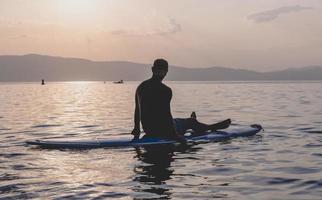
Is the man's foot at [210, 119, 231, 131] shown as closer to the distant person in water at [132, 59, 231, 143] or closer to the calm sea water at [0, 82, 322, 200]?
the calm sea water at [0, 82, 322, 200]

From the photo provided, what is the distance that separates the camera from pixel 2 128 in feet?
72.6

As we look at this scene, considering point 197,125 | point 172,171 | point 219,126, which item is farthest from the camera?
point 219,126

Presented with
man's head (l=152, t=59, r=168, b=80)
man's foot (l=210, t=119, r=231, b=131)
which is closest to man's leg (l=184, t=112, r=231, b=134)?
man's foot (l=210, t=119, r=231, b=131)

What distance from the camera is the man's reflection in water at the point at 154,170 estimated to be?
8531 millimetres

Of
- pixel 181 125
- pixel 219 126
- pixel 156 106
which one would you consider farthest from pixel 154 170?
pixel 219 126

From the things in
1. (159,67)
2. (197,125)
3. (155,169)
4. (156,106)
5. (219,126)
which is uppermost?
(159,67)

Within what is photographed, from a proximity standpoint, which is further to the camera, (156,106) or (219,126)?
(219,126)

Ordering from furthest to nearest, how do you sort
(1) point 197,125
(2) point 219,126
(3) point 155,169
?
1. (2) point 219,126
2. (1) point 197,125
3. (3) point 155,169

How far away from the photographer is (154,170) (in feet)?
34.6

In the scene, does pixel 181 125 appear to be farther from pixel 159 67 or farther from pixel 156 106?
pixel 159 67

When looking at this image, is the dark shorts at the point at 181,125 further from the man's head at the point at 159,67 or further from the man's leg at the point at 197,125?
the man's head at the point at 159,67

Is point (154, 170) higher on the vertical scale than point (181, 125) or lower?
lower

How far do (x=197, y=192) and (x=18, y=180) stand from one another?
12.2ft

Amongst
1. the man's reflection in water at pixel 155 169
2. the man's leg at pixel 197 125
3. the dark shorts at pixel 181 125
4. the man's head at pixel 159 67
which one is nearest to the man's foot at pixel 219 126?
the man's leg at pixel 197 125
